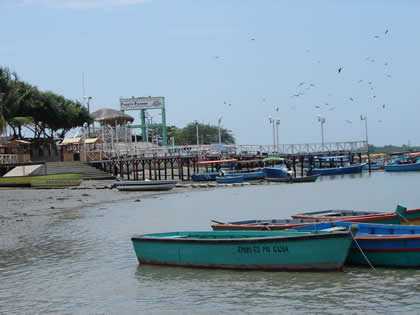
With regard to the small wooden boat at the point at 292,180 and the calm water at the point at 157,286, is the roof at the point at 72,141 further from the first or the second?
the calm water at the point at 157,286

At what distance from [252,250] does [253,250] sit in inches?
1.0

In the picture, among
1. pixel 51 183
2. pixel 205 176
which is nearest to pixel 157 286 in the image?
pixel 51 183

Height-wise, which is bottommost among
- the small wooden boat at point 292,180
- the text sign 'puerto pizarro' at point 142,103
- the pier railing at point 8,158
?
the small wooden boat at point 292,180

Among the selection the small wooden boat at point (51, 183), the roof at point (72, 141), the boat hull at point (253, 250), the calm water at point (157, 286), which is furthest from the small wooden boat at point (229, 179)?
the boat hull at point (253, 250)

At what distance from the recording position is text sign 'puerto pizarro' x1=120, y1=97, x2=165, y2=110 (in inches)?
3460

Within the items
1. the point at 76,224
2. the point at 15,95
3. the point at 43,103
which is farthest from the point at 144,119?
the point at 76,224

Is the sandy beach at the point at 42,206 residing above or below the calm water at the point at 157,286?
above

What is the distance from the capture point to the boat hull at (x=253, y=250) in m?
12.6

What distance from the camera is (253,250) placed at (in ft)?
43.0

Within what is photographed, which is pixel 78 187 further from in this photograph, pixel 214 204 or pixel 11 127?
pixel 11 127

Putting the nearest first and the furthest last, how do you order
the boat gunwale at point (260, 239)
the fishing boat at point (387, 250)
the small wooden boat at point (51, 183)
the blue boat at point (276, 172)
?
the boat gunwale at point (260, 239), the fishing boat at point (387, 250), the small wooden boat at point (51, 183), the blue boat at point (276, 172)

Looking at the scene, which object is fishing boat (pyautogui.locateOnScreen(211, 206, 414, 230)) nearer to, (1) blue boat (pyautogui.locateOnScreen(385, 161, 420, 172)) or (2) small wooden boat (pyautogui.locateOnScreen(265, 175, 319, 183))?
(2) small wooden boat (pyautogui.locateOnScreen(265, 175, 319, 183))

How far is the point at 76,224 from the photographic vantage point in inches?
948

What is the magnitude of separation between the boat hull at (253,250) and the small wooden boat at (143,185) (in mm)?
30148
